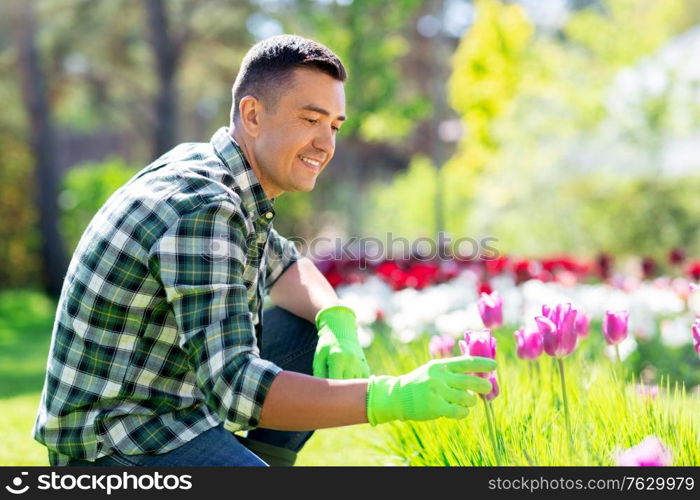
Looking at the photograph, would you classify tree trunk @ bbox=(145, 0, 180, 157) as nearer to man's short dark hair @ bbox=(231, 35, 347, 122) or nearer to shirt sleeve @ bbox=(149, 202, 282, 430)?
man's short dark hair @ bbox=(231, 35, 347, 122)

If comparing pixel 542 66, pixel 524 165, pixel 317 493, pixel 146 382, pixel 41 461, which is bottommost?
pixel 41 461

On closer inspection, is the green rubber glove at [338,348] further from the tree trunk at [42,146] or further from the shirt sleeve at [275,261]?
the tree trunk at [42,146]

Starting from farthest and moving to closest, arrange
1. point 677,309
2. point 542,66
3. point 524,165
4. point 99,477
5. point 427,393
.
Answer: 1. point 542,66
2. point 524,165
3. point 677,309
4. point 99,477
5. point 427,393

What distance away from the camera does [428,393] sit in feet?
5.54

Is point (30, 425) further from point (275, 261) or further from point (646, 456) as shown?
point (646, 456)

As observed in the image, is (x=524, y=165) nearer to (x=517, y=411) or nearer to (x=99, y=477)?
(x=517, y=411)

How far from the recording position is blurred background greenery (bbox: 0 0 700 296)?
9102 millimetres

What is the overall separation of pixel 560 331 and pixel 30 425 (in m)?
2.72

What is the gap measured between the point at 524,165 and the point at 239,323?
8574 mm

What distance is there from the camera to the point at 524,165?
32.5ft

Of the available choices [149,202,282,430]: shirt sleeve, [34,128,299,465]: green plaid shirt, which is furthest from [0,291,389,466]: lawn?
[149,202,282,430]: shirt sleeve

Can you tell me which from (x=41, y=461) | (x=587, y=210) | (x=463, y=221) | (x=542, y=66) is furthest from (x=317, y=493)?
(x=542, y=66)

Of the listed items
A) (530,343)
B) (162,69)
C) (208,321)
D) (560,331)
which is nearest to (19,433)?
(208,321)

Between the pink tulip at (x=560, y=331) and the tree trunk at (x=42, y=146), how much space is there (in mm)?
9414
